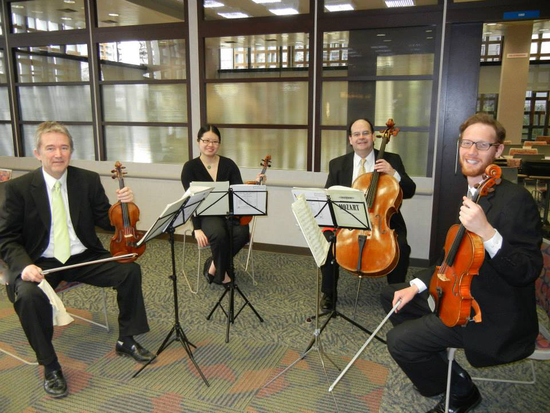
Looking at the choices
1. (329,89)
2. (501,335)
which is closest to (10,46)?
(329,89)

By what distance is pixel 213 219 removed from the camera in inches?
135

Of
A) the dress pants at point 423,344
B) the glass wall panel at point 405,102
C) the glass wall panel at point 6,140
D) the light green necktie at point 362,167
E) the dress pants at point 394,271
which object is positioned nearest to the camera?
the dress pants at point 423,344

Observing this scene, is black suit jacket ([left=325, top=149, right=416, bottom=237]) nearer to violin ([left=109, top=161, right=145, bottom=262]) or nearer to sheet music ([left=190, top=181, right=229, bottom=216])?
sheet music ([left=190, top=181, right=229, bottom=216])

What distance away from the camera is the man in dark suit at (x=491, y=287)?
154cm

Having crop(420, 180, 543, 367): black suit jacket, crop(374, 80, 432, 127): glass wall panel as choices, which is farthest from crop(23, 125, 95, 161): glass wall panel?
crop(420, 180, 543, 367): black suit jacket

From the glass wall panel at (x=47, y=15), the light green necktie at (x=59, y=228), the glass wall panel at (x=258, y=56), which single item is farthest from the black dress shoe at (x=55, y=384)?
the glass wall panel at (x=47, y=15)

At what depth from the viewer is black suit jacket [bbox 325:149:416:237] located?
10.1 ft

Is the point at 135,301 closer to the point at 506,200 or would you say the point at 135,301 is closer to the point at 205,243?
the point at 205,243

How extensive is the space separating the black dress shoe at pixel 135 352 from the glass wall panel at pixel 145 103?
2.83 m

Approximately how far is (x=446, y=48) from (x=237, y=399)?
3.19 metres

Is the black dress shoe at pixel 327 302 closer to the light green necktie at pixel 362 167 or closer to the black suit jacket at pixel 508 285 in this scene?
the light green necktie at pixel 362 167

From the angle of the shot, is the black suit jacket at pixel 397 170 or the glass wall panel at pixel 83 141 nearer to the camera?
the black suit jacket at pixel 397 170

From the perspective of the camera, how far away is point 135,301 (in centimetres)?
246

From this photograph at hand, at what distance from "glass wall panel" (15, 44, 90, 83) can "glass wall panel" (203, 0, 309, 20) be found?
1.62 m
